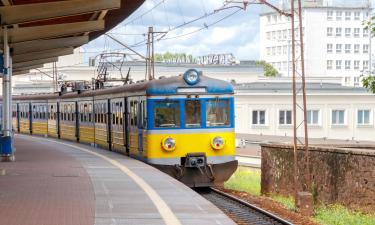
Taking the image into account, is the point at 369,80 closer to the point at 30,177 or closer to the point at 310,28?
the point at 30,177

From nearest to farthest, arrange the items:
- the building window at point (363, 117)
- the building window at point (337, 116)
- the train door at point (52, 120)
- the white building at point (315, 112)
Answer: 1. the train door at point (52, 120)
2. the white building at point (315, 112)
3. the building window at point (337, 116)
4. the building window at point (363, 117)

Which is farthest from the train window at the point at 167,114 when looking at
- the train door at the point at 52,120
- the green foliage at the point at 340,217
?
the train door at the point at 52,120

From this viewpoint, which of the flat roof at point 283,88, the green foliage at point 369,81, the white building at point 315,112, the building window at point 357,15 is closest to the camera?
the green foliage at point 369,81

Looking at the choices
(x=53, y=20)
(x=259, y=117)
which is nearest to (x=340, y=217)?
(x=53, y=20)

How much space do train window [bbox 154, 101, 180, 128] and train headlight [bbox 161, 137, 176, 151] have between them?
14.7 inches

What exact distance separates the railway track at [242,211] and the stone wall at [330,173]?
3.73 m

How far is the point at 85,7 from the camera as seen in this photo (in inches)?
886

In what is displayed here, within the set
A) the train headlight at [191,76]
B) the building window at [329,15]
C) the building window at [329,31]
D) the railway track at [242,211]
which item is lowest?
the railway track at [242,211]

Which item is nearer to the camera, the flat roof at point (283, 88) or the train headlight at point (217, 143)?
the train headlight at point (217, 143)

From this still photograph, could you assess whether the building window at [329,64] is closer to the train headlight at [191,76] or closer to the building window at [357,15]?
the building window at [357,15]

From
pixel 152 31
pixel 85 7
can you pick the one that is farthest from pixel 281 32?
pixel 85 7

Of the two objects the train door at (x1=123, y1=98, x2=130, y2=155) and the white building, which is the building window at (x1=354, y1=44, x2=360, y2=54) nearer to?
the white building

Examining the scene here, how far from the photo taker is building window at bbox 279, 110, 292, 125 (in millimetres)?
57531

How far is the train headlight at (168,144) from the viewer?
1875 centimetres
